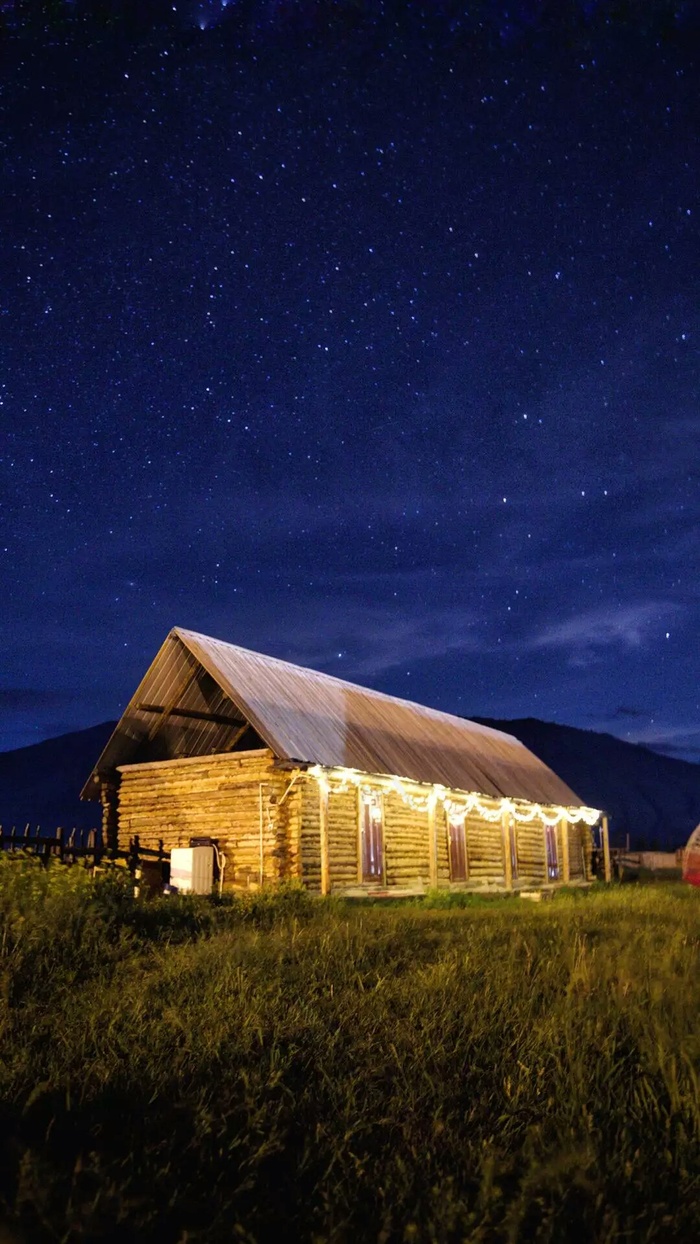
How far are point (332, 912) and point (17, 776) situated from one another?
157 meters

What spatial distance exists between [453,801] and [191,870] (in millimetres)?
8577

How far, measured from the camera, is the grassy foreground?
131 inches

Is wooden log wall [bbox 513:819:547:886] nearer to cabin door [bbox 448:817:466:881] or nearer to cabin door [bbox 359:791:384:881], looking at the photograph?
cabin door [bbox 448:817:466:881]

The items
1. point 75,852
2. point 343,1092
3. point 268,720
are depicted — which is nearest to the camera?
point 343,1092

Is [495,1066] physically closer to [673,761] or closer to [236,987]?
[236,987]

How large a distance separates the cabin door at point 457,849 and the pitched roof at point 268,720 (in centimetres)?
121

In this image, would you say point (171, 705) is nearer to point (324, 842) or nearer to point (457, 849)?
point (324, 842)

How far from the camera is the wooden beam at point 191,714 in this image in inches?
839

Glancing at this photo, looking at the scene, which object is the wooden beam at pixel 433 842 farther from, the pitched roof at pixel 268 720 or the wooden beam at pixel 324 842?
the wooden beam at pixel 324 842

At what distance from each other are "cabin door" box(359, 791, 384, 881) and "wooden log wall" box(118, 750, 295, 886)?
2460 mm

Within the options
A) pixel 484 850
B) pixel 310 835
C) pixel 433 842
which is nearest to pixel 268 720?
pixel 310 835

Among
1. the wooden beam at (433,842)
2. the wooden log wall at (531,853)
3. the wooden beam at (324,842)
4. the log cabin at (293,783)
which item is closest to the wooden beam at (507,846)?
the log cabin at (293,783)

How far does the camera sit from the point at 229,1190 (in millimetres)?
3650

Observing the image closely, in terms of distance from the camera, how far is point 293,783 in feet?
63.5
